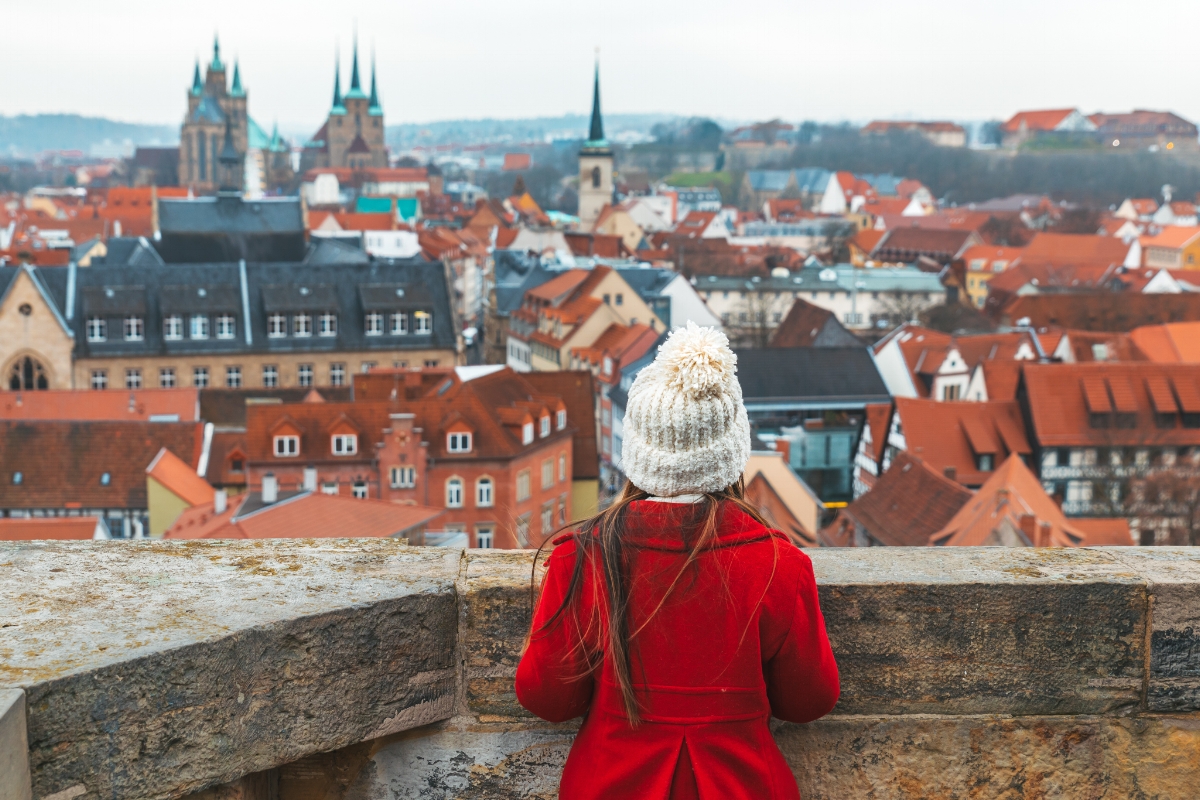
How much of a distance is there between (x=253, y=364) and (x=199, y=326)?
2.27 metres

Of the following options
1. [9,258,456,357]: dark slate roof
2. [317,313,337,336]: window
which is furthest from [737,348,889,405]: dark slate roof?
[317,313,337,336]: window

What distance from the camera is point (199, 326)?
1986 inches

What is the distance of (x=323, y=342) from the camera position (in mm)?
50906

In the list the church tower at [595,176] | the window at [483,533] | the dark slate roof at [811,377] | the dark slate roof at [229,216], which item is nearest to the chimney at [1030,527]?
the window at [483,533]

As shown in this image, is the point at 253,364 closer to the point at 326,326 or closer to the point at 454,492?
the point at 326,326

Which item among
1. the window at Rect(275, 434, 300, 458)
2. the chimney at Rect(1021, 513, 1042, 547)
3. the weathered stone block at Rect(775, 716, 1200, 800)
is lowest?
the chimney at Rect(1021, 513, 1042, 547)

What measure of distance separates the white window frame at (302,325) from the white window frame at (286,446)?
19253 mm

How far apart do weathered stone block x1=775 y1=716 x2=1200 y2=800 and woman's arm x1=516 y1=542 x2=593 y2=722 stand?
603 mm

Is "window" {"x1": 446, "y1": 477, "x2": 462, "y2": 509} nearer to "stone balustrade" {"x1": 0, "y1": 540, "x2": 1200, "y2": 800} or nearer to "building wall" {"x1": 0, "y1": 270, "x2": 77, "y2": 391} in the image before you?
"building wall" {"x1": 0, "y1": 270, "x2": 77, "y2": 391}

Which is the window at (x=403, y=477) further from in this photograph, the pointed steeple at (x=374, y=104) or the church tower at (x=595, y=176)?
the pointed steeple at (x=374, y=104)

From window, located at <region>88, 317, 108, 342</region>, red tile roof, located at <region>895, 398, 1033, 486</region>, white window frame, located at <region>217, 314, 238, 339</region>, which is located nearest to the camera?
red tile roof, located at <region>895, 398, 1033, 486</region>

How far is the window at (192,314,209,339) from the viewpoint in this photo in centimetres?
5038

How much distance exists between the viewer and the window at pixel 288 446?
3216 cm

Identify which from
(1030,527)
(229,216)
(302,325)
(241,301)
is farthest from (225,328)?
(1030,527)
